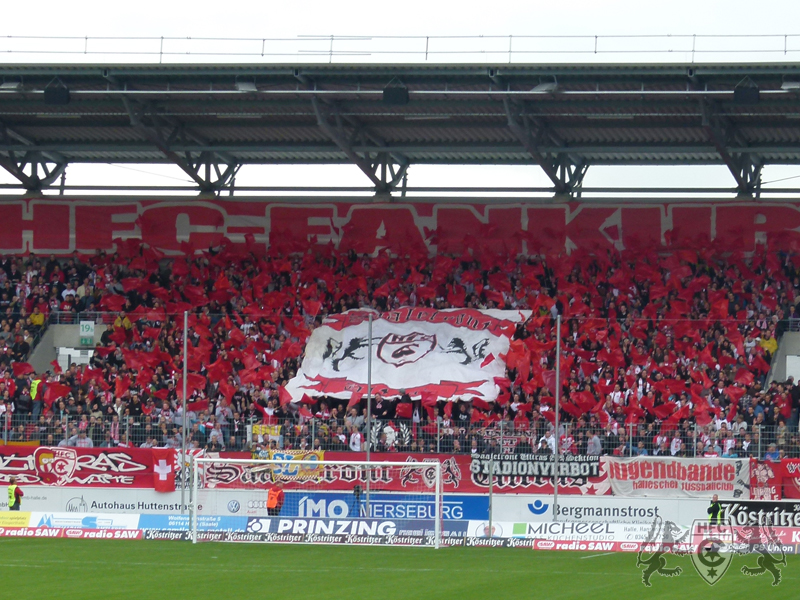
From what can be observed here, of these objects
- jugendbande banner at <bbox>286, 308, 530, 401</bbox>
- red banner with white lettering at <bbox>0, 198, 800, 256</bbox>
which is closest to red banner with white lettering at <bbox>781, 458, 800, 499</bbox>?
jugendbande banner at <bbox>286, 308, 530, 401</bbox>

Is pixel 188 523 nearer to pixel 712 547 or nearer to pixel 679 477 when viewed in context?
pixel 679 477

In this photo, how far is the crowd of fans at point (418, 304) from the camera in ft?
85.6

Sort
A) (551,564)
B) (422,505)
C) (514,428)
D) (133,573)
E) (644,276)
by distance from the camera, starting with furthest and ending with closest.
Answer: (644,276) → (514,428) → (422,505) → (551,564) → (133,573)

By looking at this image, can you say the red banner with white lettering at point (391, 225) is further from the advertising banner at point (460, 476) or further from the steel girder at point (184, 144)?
the advertising banner at point (460, 476)

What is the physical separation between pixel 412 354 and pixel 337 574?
561 inches

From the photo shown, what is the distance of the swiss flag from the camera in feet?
86.8

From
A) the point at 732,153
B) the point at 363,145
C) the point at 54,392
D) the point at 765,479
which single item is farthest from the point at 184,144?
the point at 765,479

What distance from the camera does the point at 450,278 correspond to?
34562 millimetres

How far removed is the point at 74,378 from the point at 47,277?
6.52 meters

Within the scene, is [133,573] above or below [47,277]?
below

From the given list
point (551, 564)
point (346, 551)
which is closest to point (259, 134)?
point (346, 551)

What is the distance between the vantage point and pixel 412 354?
103 feet

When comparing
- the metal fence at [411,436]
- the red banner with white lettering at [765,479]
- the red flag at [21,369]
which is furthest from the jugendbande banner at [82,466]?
the red banner with white lettering at [765,479]
